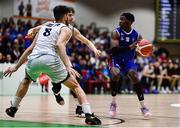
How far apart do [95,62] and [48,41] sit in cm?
1481

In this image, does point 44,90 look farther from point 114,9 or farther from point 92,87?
point 114,9

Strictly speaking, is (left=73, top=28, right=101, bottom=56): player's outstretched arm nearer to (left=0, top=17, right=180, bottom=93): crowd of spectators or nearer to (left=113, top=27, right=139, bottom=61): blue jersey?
(left=113, top=27, right=139, bottom=61): blue jersey

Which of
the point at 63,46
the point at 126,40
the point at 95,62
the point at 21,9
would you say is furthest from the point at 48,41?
the point at 21,9

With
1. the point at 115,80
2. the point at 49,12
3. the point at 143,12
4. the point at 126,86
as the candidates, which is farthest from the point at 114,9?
the point at 115,80

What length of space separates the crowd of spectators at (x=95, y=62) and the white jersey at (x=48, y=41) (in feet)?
33.2

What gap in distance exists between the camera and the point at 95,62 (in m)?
22.1

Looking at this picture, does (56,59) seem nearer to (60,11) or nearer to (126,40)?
(60,11)

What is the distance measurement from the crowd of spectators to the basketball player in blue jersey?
28.7 feet

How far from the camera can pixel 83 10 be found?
2767 centimetres

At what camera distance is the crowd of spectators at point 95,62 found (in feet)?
62.4

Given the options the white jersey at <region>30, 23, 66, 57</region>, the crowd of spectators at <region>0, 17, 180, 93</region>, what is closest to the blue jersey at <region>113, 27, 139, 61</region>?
the white jersey at <region>30, 23, 66, 57</region>

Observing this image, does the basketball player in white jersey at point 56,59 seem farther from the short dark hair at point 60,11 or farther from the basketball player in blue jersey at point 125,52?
the basketball player in blue jersey at point 125,52

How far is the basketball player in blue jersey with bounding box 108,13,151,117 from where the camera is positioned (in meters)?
9.09

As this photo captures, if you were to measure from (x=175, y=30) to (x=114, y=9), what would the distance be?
408 cm
